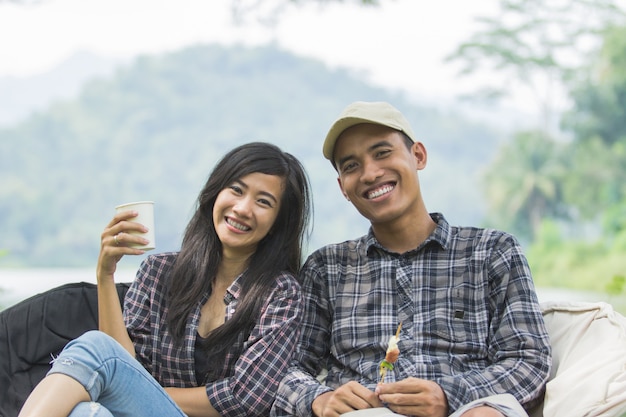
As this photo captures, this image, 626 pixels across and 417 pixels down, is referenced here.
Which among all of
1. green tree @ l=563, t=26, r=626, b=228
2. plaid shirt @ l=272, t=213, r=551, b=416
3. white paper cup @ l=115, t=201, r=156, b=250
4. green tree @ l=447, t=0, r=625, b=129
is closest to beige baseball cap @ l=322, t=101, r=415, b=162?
plaid shirt @ l=272, t=213, r=551, b=416

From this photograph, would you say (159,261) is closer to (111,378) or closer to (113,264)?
(113,264)

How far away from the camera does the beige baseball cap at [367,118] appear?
2.34 m

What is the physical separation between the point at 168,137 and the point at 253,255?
1428cm

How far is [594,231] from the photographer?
13.3 metres

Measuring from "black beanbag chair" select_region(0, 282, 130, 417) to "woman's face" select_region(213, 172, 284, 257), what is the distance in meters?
0.49

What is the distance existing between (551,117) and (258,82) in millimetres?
5847

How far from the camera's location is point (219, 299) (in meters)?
2.48

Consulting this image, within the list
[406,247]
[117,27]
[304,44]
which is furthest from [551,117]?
[406,247]

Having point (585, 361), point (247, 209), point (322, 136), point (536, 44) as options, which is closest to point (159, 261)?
point (247, 209)

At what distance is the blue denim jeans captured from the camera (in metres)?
1.91

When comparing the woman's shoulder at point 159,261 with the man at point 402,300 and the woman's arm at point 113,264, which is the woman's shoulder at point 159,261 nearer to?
the woman's arm at point 113,264

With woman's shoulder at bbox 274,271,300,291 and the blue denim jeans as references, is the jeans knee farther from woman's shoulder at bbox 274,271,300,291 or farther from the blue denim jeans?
woman's shoulder at bbox 274,271,300,291

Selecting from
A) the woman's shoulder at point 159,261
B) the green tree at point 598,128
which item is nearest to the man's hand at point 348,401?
the woman's shoulder at point 159,261

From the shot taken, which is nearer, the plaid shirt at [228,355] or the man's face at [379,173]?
the plaid shirt at [228,355]
